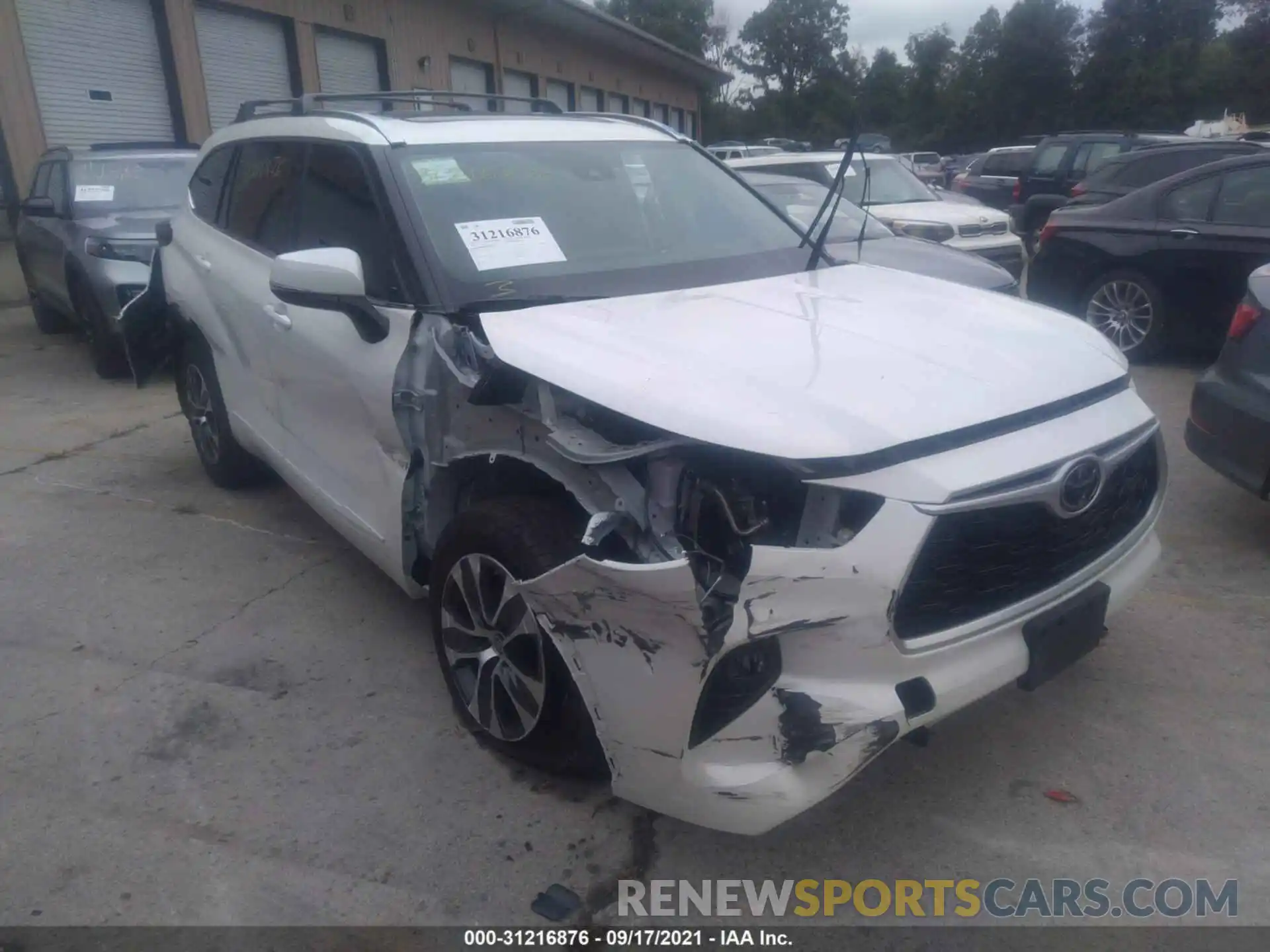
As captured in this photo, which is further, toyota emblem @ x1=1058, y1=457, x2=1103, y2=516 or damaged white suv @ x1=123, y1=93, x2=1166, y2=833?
toyota emblem @ x1=1058, y1=457, x2=1103, y2=516

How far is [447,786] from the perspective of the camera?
9.53 feet

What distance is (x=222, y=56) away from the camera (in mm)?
13625

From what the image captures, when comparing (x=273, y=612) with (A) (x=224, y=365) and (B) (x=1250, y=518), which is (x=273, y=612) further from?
(B) (x=1250, y=518)

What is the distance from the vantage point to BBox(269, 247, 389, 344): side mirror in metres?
2.92

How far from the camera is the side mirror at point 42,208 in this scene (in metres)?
8.44

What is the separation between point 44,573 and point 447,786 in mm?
2617

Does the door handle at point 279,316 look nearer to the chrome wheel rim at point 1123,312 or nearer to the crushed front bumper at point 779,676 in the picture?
the crushed front bumper at point 779,676

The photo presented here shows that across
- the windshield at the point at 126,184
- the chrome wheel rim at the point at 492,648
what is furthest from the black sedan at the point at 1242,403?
the windshield at the point at 126,184

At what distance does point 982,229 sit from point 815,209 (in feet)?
7.69

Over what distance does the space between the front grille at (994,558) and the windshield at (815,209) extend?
3.93m

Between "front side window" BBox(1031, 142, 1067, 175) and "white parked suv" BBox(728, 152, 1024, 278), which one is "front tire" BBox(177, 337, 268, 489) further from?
"front side window" BBox(1031, 142, 1067, 175)

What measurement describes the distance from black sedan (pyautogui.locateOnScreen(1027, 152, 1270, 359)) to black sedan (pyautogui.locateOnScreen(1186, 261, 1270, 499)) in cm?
290

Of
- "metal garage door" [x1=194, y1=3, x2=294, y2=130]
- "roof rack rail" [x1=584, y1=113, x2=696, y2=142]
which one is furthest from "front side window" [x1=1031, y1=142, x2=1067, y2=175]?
"roof rack rail" [x1=584, y1=113, x2=696, y2=142]

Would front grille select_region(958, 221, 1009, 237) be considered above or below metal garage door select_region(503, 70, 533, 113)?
below
